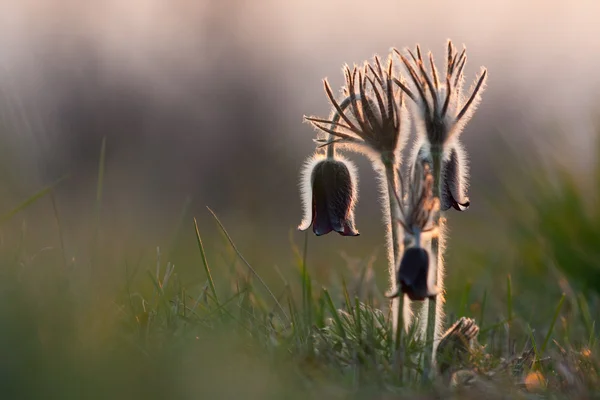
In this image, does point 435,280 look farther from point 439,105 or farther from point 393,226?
point 439,105

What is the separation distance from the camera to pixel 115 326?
6.63ft

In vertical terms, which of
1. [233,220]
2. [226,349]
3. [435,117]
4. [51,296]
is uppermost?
[435,117]

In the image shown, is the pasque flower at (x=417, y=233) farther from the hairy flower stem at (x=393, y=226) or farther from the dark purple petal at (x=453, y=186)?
the dark purple petal at (x=453, y=186)

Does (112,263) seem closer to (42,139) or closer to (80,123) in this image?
(42,139)

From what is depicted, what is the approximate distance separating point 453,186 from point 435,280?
451 millimetres

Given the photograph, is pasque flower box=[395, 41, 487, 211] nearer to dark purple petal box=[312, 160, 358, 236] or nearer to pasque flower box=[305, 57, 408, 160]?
pasque flower box=[305, 57, 408, 160]

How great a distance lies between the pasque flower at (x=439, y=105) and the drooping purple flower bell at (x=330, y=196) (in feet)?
0.95

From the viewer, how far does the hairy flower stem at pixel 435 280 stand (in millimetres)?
2352

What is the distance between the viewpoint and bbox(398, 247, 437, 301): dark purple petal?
2.23m

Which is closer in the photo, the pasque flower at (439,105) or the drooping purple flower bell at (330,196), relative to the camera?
the pasque flower at (439,105)

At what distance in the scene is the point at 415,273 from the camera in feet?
7.33

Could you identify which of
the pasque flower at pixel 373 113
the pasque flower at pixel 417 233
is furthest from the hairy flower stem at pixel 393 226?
the pasque flower at pixel 417 233

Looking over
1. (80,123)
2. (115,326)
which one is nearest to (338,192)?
(115,326)

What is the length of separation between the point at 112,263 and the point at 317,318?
78cm
